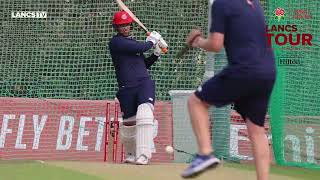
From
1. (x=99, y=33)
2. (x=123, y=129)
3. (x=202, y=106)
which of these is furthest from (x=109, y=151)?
(x=202, y=106)

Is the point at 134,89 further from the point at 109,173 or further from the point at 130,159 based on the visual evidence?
the point at 109,173

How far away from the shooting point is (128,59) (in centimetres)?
844

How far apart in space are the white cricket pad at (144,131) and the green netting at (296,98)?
2.06 metres

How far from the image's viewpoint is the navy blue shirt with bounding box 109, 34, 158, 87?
8.27 metres

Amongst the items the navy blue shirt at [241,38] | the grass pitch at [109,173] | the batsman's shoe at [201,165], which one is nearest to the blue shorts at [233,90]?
the navy blue shirt at [241,38]

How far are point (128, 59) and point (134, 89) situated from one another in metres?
0.34

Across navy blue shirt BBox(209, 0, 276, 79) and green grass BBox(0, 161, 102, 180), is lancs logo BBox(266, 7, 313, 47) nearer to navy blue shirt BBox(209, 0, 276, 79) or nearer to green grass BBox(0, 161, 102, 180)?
green grass BBox(0, 161, 102, 180)

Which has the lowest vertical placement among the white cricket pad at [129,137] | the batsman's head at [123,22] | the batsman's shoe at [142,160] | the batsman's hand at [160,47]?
the batsman's shoe at [142,160]

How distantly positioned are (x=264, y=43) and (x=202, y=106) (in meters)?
0.66

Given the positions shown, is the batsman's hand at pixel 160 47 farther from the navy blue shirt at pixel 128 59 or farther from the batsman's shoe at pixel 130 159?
the batsman's shoe at pixel 130 159

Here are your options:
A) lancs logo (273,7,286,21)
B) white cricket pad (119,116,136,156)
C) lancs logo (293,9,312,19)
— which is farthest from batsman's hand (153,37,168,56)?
lancs logo (293,9,312,19)

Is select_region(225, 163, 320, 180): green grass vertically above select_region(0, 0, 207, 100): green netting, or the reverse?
select_region(0, 0, 207, 100): green netting

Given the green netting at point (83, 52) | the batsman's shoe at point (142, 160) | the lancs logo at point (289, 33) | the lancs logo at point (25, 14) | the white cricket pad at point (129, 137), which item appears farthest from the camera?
the lancs logo at point (25, 14)

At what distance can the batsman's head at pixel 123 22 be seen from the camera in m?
8.35
